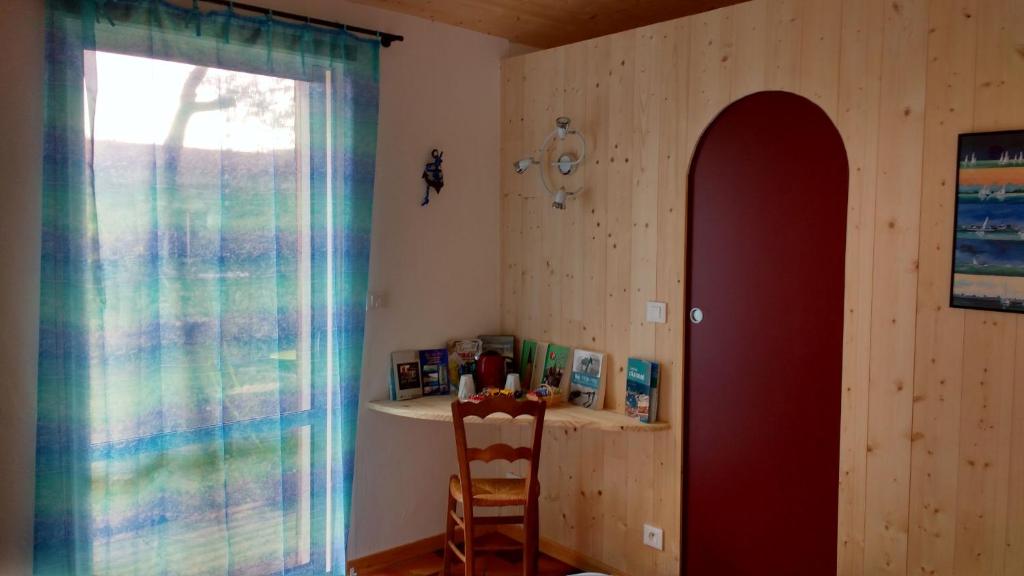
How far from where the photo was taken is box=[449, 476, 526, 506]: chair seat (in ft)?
10.8

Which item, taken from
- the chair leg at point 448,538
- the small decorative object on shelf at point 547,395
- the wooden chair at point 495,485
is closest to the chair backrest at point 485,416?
the wooden chair at point 495,485

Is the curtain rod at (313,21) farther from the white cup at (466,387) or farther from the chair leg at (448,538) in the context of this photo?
the chair leg at (448,538)

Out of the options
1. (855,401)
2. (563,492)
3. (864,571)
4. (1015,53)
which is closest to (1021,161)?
(1015,53)

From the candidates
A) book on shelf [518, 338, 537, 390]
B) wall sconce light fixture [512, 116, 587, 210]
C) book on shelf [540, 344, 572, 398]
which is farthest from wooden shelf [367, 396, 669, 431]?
wall sconce light fixture [512, 116, 587, 210]

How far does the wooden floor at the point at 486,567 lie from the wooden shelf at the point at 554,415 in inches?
29.1

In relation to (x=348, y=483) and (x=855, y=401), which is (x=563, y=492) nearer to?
(x=348, y=483)

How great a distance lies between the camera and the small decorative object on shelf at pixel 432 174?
12.6 feet

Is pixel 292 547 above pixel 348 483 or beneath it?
beneath

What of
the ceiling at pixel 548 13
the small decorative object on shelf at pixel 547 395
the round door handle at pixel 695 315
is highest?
the ceiling at pixel 548 13

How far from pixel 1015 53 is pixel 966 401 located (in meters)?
1.06

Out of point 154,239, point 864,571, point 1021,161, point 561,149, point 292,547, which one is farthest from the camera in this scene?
point 561,149

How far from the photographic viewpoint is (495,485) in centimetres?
343

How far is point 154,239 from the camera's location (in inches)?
116

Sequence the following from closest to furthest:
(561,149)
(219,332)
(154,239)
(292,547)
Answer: (154,239) → (219,332) → (292,547) → (561,149)
